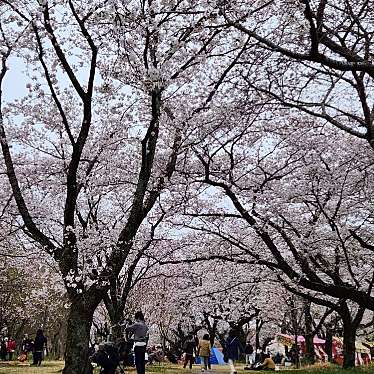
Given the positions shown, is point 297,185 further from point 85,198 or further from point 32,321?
point 32,321

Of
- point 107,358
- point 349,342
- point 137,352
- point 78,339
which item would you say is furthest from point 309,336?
point 78,339

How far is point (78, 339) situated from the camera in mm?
9102

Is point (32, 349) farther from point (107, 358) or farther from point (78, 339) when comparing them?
point (78, 339)

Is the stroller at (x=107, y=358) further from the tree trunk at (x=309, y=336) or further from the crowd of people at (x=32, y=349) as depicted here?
the crowd of people at (x=32, y=349)

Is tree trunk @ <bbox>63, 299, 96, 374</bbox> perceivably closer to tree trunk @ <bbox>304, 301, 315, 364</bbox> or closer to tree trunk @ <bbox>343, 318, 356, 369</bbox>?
tree trunk @ <bbox>343, 318, 356, 369</bbox>

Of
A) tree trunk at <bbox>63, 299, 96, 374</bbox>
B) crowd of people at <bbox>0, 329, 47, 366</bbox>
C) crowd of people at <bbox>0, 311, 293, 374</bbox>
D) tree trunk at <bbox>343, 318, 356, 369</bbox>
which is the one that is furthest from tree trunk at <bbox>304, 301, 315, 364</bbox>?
tree trunk at <bbox>63, 299, 96, 374</bbox>

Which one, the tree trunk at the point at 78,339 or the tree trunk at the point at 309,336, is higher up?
the tree trunk at the point at 309,336

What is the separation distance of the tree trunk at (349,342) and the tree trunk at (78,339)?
1081 cm

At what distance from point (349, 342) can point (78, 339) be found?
11.9 m

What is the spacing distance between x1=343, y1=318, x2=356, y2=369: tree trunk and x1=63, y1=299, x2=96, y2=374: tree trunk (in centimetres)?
1081

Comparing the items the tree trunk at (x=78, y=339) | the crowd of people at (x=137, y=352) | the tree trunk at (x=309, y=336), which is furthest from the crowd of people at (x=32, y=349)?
the tree trunk at (x=78, y=339)

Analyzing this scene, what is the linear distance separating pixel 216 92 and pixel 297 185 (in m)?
3.86

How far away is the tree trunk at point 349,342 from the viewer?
1811 cm

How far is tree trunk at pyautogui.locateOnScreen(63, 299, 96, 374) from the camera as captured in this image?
901 centimetres
